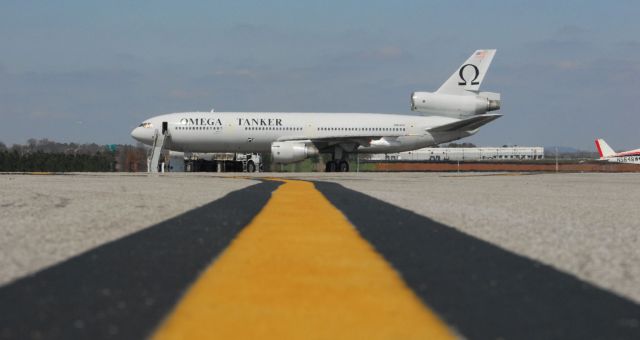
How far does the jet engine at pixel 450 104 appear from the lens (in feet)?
128

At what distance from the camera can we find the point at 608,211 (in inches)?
349

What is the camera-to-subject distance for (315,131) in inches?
1446

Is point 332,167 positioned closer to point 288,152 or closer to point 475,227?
point 288,152

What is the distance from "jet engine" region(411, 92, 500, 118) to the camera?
38.9 m

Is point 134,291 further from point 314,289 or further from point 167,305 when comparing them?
point 314,289

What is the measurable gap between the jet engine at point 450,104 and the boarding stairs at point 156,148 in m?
13.2

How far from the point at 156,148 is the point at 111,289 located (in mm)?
33438

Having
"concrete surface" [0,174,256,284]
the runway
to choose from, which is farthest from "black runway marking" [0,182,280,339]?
"concrete surface" [0,174,256,284]

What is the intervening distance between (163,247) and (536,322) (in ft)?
9.39

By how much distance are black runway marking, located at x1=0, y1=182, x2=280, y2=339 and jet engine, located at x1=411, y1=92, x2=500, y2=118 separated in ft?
112

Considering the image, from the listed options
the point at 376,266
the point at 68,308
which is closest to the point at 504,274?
the point at 376,266

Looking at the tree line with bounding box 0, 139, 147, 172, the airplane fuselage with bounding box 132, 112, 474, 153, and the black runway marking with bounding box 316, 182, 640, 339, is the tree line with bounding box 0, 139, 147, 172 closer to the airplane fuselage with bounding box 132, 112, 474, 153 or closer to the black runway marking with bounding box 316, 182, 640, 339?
the airplane fuselage with bounding box 132, 112, 474, 153

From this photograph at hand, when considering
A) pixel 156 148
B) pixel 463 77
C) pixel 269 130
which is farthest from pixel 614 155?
pixel 156 148

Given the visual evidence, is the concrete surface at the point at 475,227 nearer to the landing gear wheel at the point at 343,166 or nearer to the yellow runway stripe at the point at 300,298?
the yellow runway stripe at the point at 300,298
